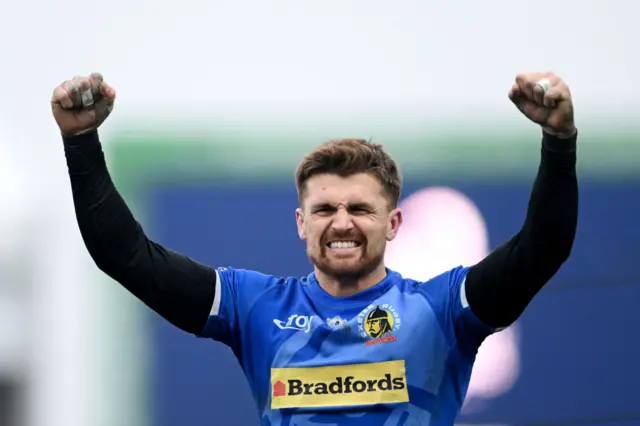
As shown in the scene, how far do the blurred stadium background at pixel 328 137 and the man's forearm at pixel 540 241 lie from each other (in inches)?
71.7

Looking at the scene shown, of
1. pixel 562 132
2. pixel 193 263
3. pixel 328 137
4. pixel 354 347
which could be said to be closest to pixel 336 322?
pixel 354 347

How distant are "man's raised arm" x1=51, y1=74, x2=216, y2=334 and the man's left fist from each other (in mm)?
792

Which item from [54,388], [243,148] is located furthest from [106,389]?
[243,148]

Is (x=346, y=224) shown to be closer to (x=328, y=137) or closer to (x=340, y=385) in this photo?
(x=340, y=385)

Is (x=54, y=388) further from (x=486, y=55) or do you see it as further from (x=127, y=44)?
(x=486, y=55)

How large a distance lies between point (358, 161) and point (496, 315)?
46 cm

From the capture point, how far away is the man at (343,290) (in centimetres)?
239

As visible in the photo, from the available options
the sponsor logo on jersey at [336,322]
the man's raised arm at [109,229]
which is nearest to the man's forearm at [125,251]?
the man's raised arm at [109,229]

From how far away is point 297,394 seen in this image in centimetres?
250

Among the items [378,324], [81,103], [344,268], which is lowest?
[378,324]

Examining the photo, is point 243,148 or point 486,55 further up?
point 486,55

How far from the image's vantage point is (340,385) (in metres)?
2.49

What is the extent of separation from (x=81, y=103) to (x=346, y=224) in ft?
1.99

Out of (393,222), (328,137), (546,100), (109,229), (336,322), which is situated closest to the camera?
(546,100)
